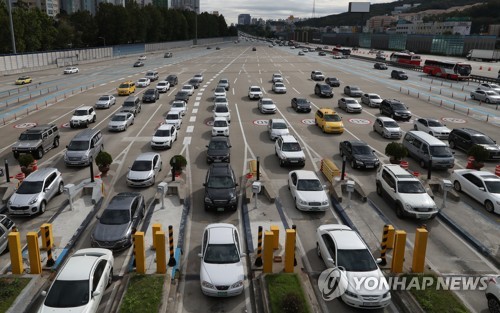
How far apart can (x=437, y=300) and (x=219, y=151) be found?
17174 mm

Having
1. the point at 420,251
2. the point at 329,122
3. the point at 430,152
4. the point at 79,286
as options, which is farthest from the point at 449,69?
the point at 79,286

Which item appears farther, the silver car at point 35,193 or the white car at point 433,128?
the white car at point 433,128

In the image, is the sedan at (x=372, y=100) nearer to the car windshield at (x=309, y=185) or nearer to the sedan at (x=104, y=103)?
the car windshield at (x=309, y=185)

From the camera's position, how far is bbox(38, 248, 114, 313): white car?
12070mm

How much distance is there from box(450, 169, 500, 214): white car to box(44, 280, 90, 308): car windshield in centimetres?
1922

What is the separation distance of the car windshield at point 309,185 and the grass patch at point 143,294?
31.1ft

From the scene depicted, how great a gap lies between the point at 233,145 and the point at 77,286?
20.7m

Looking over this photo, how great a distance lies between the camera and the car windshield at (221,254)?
14578 millimetres

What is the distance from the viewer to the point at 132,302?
1288 centimetres

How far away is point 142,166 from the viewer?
80.1 feet

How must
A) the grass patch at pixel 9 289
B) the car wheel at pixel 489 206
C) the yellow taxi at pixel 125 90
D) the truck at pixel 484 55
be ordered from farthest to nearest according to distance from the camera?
the truck at pixel 484 55 → the yellow taxi at pixel 125 90 → the car wheel at pixel 489 206 → the grass patch at pixel 9 289

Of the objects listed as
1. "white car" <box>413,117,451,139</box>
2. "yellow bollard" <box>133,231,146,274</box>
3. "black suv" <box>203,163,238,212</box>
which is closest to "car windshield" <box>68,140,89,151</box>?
"black suv" <box>203,163,238,212</box>

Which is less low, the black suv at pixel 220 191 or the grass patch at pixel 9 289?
the black suv at pixel 220 191

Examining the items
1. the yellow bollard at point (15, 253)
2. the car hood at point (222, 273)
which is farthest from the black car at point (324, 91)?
the yellow bollard at point (15, 253)
